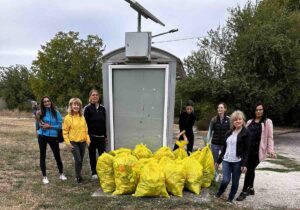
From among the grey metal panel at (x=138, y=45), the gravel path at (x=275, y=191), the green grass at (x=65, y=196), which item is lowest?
the gravel path at (x=275, y=191)

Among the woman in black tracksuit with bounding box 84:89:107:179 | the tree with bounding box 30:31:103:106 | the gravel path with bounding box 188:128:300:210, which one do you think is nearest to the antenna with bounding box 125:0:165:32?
the woman in black tracksuit with bounding box 84:89:107:179

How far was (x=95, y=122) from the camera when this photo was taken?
7547 mm

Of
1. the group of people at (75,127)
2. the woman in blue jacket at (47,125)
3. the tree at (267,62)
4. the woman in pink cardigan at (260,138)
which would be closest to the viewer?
the woman in pink cardigan at (260,138)

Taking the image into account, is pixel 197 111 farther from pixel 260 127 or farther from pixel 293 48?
pixel 260 127

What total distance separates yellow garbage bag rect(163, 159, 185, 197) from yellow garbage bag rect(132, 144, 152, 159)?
0.88 metres

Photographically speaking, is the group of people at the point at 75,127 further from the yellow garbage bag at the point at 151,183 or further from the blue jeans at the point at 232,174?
the blue jeans at the point at 232,174

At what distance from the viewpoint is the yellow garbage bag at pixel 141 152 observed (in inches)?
287

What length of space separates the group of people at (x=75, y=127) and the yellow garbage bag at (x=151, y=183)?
5.13 feet

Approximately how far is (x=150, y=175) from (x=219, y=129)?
2059 millimetres

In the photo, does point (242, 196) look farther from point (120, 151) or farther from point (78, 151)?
point (78, 151)

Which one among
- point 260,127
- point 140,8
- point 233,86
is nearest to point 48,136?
point 140,8

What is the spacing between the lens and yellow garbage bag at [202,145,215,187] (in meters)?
7.12

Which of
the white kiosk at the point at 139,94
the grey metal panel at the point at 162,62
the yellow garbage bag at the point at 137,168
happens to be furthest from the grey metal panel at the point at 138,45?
the yellow garbage bag at the point at 137,168

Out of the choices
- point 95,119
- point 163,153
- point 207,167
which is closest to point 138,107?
point 95,119
